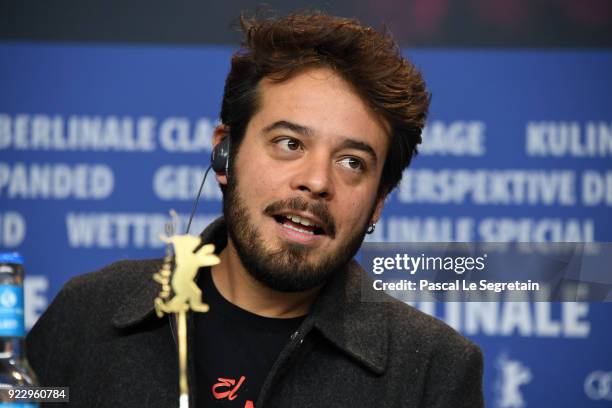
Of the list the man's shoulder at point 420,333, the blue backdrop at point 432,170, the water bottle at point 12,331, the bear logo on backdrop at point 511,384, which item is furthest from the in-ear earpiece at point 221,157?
the bear logo on backdrop at point 511,384

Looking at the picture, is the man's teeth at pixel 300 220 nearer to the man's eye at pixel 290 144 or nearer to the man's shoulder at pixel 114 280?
the man's eye at pixel 290 144

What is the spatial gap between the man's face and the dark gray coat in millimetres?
114

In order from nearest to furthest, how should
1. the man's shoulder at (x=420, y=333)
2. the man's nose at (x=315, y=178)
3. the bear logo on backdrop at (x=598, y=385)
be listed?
the man's nose at (x=315, y=178) < the man's shoulder at (x=420, y=333) < the bear logo on backdrop at (x=598, y=385)

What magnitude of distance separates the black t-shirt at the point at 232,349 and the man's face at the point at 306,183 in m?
0.10

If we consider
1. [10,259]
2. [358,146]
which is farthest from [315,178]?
[10,259]

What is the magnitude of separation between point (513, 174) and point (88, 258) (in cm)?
125

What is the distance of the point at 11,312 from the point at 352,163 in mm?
755

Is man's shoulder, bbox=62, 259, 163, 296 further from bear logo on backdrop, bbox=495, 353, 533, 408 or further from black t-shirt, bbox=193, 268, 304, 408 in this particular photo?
bear logo on backdrop, bbox=495, 353, 533, 408

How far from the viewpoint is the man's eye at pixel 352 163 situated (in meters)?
1.60

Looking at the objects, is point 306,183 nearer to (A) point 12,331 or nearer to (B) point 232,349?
(B) point 232,349

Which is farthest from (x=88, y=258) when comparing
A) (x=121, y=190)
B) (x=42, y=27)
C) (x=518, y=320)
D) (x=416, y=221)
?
(x=518, y=320)

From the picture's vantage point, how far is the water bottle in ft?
3.22
